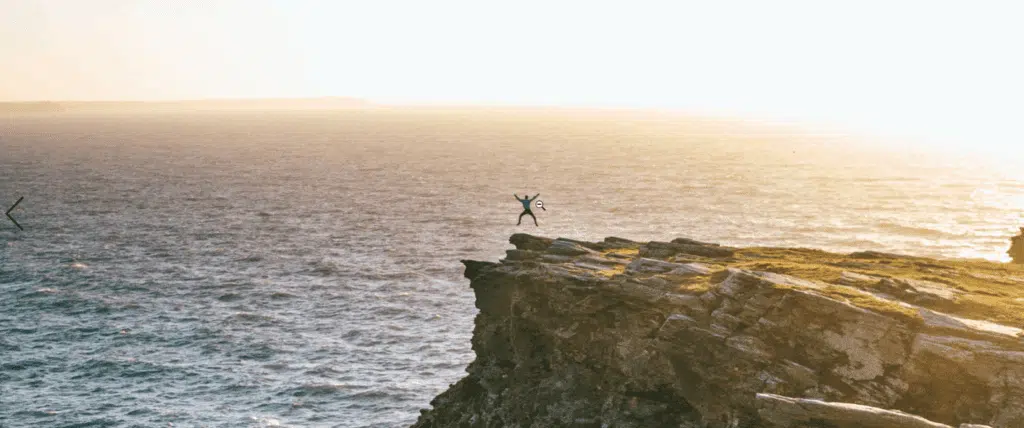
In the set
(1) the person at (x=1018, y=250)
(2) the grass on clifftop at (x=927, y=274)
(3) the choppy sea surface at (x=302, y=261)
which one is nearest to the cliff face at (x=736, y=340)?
(2) the grass on clifftop at (x=927, y=274)

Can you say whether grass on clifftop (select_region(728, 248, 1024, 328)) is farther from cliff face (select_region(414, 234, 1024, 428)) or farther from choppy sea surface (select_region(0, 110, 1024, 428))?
choppy sea surface (select_region(0, 110, 1024, 428))

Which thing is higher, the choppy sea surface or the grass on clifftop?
the grass on clifftop

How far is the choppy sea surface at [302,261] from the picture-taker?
64.4 metres

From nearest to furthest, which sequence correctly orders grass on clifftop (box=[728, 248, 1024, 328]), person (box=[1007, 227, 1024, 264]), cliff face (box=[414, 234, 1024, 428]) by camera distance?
1. cliff face (box=[414, 234, 1024, 428])
2. grass on clifftop (box=[728, 248, 1024, 328])
3. person (box=[1007, 227, 1024, 264])

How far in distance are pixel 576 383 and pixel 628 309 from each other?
16.7 ft

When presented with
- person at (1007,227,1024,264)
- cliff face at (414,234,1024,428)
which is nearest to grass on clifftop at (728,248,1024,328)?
cliff face at (414,234,1024,428)

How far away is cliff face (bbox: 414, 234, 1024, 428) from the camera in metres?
32.0

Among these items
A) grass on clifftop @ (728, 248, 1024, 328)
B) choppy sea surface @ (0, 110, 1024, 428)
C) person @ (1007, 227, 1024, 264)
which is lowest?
choppy sea surface @ (0, 110, 1024, 428)

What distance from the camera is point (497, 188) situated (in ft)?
575

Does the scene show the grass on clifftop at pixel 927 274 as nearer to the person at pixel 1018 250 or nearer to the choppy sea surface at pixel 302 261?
the person at pixel 1018 250

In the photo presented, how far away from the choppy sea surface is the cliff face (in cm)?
1603

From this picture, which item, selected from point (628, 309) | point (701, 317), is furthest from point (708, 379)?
point (628, 309)

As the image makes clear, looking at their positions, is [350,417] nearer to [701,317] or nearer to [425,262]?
[701,317]

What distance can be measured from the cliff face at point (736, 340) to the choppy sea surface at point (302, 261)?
1603 cm
